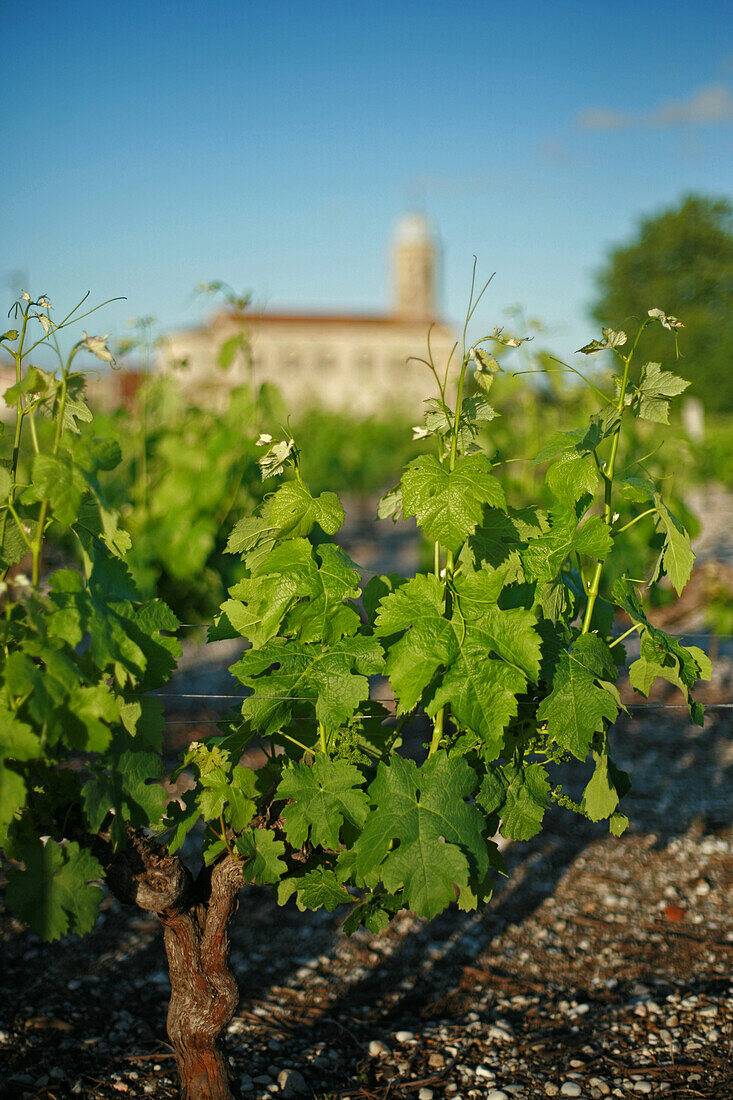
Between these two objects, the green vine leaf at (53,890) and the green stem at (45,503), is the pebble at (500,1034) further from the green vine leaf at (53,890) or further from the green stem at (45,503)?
the green stem at (45,503)

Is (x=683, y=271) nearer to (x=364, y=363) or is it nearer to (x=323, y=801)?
(x=364, y=363)

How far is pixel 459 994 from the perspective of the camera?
2438 mm

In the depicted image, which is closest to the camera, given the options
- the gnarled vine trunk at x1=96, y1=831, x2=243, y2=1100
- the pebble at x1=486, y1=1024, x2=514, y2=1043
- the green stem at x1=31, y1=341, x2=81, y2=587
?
the green stem at x1=31, y1=341, x2=81, y2=587

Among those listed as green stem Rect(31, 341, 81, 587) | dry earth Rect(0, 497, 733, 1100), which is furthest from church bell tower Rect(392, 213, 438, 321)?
green stem Rect(31, 341, 81, 587)

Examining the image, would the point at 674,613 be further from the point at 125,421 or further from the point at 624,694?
the point at 125,421

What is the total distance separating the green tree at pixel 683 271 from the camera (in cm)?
4019

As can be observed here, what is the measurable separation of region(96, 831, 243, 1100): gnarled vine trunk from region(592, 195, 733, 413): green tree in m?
41.0

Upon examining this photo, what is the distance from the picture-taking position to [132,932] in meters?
2.79

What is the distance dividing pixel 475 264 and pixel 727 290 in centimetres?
4480

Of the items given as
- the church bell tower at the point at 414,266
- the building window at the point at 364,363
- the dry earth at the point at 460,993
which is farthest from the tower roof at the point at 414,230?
the dry earth at the point at 460,993

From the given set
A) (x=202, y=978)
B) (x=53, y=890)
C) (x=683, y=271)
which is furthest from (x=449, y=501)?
(x=683, y=271)

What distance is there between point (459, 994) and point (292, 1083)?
599 millimetres

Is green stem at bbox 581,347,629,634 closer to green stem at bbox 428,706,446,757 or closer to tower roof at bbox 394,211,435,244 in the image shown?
green stem at bbox 428,706,446,757

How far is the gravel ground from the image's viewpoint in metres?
2.03
